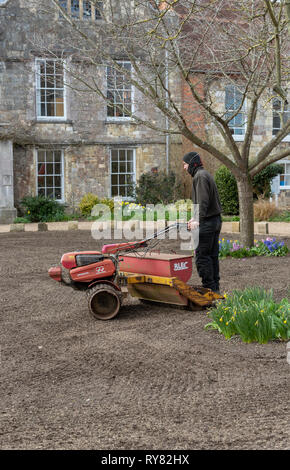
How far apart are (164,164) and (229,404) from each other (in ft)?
60.4

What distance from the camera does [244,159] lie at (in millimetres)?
10219

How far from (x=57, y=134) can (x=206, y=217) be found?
15000 millimetres

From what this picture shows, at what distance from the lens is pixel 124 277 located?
649cm

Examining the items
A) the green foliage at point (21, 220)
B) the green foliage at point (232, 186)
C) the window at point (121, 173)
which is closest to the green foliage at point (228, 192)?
the green foliage at point (232, 186)

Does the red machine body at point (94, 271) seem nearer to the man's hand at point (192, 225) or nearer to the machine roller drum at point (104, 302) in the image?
the machine roller drum at point (104, 302)

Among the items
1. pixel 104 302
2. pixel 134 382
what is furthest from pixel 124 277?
pixel 134 382

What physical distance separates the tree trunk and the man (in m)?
3.60

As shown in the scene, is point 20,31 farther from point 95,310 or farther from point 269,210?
point 95,310

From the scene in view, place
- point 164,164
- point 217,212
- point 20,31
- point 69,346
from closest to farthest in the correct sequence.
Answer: point 69,346 < point 217,212 < point 20,31 < point 164,164

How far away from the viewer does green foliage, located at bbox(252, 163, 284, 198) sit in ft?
64.3

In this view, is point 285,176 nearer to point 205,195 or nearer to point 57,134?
point 57,134

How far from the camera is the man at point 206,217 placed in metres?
6.59

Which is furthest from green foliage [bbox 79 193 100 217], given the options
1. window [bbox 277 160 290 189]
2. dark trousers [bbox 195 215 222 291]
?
dark trousers [bbox 195 215 222 291]

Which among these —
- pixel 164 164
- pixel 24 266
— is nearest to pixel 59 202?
pixel 164 164
